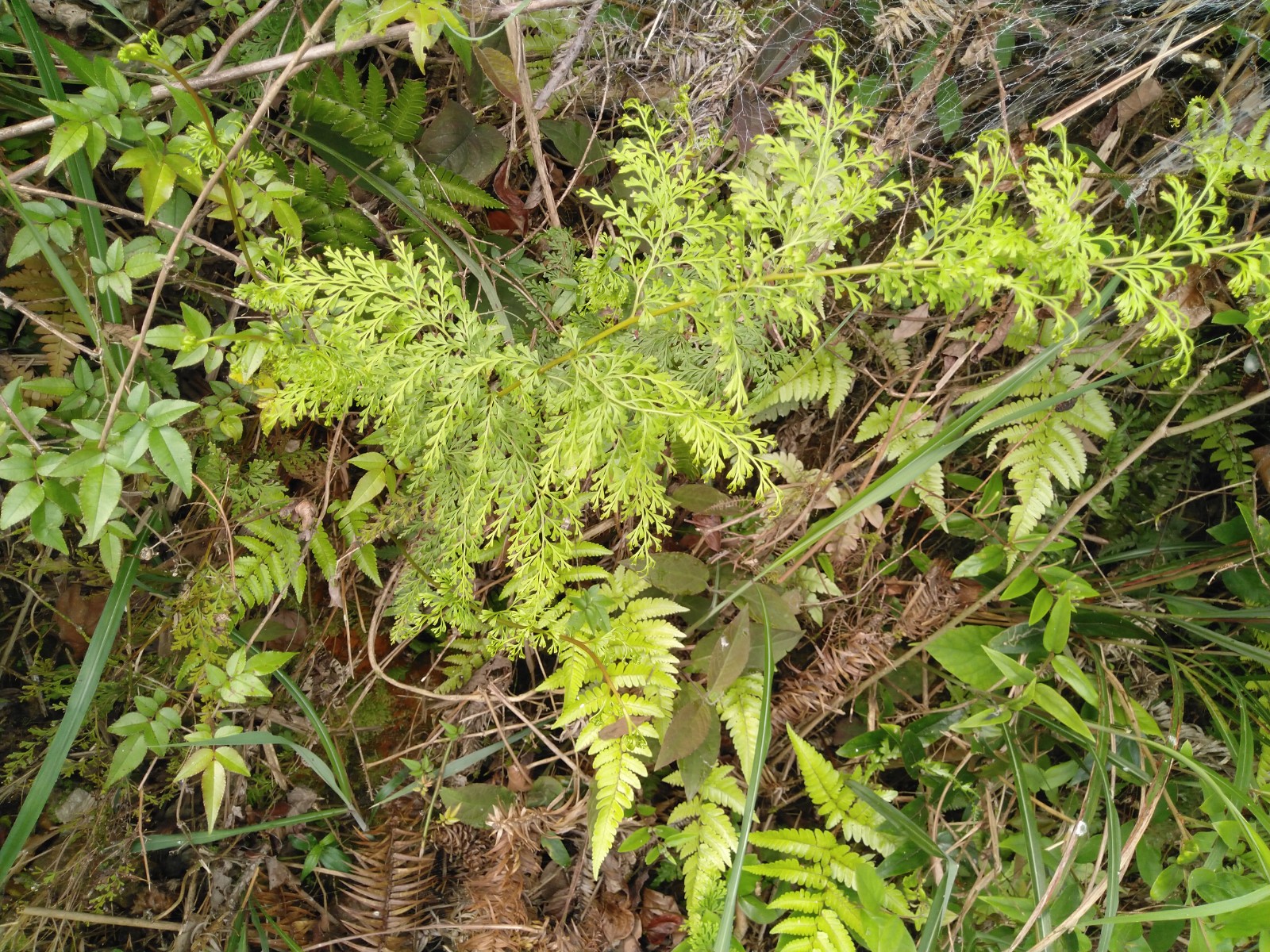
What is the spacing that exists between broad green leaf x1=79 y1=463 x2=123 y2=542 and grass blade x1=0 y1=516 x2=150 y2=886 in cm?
37

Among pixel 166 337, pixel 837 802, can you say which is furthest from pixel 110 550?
pixel 837 802

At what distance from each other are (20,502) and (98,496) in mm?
144

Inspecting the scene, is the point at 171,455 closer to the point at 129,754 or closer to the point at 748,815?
the point at 129,754

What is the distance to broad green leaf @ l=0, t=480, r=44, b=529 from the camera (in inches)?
47.5

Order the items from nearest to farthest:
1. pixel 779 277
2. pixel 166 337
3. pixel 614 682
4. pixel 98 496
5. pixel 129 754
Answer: pixel 779 277 → pixel 98 496 → pixel 166 337 → pixel 129 754 → pixel 614 682

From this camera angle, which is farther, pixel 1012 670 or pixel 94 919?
pixel 94 919

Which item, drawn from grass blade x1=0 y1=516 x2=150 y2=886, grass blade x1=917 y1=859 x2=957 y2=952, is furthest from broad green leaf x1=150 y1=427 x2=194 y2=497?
→ grass blade x1=917 y1=859 x2=957 y2=952

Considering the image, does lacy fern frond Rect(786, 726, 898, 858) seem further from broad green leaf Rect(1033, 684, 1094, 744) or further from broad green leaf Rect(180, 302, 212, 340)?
broad green leaf Rect(180, 302, 212, 340)

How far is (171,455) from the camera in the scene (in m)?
Answer: 1.26

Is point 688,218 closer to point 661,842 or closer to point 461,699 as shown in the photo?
point 461,699

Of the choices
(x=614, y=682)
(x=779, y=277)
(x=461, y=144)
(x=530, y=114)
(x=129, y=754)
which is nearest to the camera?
(x=779, y=277)

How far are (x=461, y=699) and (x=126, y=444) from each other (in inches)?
38.2

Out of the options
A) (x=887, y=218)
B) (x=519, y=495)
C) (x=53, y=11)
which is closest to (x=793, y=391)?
(x=887, y=218)

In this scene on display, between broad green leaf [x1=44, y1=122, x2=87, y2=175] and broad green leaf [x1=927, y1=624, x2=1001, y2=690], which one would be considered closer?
broad green leaf [x1=44, y1=122, x2=87, y2=175]
